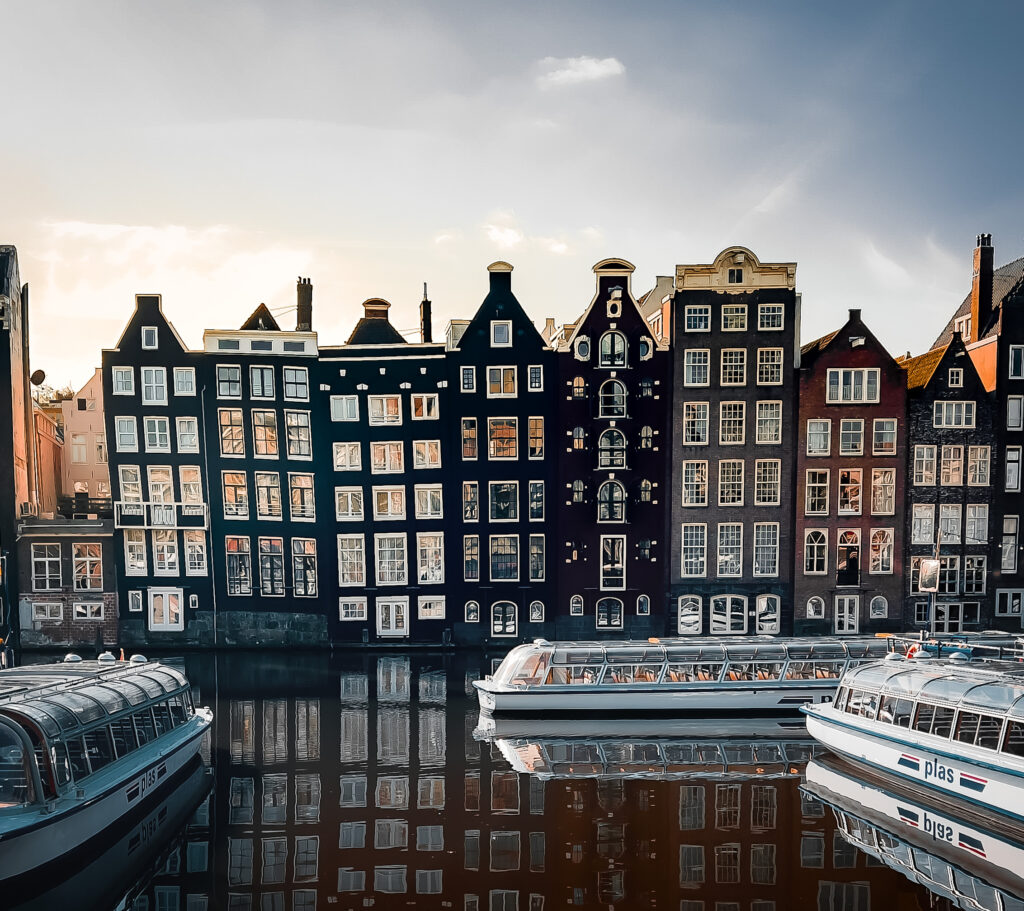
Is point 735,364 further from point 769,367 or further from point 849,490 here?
point 849,490

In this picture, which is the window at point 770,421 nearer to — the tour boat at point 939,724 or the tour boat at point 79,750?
the tour boat at point 939,724

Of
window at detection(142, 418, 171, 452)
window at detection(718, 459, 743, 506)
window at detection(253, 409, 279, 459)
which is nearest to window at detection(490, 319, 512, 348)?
window at detection(253, 409, 279, 459)

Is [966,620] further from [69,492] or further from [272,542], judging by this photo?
[69,492]

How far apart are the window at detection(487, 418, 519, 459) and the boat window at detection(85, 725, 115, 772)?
26.6 metres

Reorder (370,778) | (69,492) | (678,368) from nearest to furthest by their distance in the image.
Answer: (370,778) < (678,368) < (69,492)

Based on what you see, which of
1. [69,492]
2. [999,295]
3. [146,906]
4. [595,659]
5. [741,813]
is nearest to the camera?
[146,906]

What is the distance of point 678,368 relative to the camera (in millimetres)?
43469

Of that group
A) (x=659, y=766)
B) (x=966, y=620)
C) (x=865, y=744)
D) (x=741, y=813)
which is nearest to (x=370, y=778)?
(x=659, y=766)

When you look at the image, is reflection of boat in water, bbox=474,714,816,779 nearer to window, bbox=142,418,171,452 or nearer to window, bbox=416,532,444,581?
window, bbox=416,532,444,581

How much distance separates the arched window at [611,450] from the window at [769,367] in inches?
345

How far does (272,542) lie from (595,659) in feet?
74.0

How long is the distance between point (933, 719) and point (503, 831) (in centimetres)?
1324

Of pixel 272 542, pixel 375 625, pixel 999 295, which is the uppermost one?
pixel 999 295

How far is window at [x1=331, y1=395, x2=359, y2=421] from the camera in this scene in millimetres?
44562
